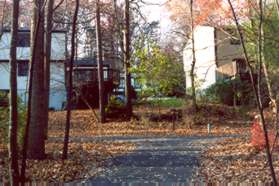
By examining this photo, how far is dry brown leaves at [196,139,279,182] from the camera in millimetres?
9688

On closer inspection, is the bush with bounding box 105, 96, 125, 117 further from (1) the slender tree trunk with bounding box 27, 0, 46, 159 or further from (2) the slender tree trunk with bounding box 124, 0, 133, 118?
(1) the slender tree trunk with bounding box 27, 0, 46, 159

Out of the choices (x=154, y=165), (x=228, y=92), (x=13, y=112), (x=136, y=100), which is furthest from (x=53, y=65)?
(x=13, y=112)

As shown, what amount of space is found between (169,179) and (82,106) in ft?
85.8

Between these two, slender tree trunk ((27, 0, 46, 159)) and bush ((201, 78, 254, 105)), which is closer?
slender tree trunk ((27, 0, 46, 159))

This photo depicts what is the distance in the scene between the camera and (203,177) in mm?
9734

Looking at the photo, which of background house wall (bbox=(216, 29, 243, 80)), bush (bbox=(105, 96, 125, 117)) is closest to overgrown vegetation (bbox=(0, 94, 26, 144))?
bush (bbox=(105, 96, 125, 117))

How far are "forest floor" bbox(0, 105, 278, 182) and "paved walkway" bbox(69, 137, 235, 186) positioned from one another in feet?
1.01

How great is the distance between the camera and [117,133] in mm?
21469

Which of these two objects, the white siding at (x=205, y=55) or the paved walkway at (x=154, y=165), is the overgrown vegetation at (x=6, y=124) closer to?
the paved walkway at (x=154, y=165)

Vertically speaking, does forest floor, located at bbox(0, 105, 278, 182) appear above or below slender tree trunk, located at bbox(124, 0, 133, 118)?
below

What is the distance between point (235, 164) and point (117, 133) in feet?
34.5

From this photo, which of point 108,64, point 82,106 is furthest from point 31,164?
point 108,64

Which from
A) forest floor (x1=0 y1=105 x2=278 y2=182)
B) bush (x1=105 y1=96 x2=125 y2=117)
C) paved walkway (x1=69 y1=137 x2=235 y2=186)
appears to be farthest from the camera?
bush (x1=105 y1=96 x2=125 y2=117)

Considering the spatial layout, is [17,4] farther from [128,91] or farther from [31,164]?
[128,91]
